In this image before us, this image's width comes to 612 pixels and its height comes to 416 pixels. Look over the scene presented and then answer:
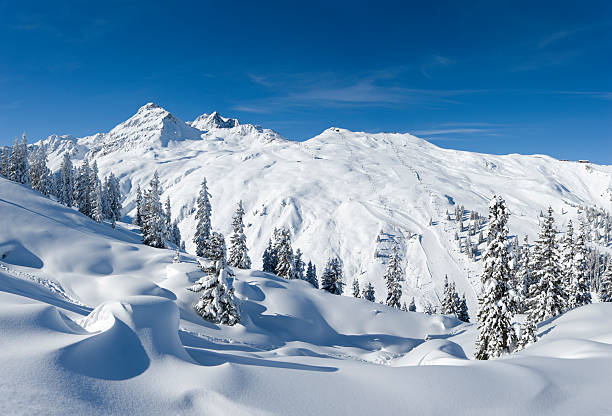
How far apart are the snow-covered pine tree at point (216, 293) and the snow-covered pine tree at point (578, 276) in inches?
1140

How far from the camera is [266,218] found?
16862 centimetres

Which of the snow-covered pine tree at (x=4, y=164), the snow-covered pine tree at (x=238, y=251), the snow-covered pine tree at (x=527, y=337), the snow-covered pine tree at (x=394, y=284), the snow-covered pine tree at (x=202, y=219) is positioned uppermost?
the snow-covered pine tree at (x=4, y=164)

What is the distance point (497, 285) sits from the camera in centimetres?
2030

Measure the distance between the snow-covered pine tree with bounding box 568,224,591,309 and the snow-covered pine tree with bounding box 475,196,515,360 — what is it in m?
14.6

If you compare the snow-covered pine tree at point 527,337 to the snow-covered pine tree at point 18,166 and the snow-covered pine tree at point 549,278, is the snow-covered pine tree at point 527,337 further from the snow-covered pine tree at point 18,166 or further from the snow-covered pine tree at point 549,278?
the snow-covered pine tree at point 18,166

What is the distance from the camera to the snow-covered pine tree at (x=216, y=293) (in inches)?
987

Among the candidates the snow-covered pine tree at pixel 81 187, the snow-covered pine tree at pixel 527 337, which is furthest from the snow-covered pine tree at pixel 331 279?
the snow-covered pine tree at pixel 81 187

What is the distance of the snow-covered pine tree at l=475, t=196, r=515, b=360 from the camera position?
19781 millimetres

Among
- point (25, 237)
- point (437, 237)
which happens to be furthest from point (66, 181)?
point (437, 237)

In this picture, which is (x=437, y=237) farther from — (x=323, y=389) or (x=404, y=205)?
(x=323, y=389)

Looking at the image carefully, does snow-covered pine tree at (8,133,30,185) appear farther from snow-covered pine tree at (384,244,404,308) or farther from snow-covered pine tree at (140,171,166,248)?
snow-covered pine tree at (384,244,404,308)

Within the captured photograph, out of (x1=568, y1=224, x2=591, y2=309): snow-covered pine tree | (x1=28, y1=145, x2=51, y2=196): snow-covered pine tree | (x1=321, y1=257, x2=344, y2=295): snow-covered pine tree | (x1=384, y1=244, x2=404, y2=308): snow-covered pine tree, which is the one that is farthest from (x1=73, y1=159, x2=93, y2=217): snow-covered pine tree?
(x1=568, y1=224, x2=591, y2=309): snow-covered pine tree

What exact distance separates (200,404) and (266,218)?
165 m

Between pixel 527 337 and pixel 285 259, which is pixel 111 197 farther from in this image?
pixel 527 337
